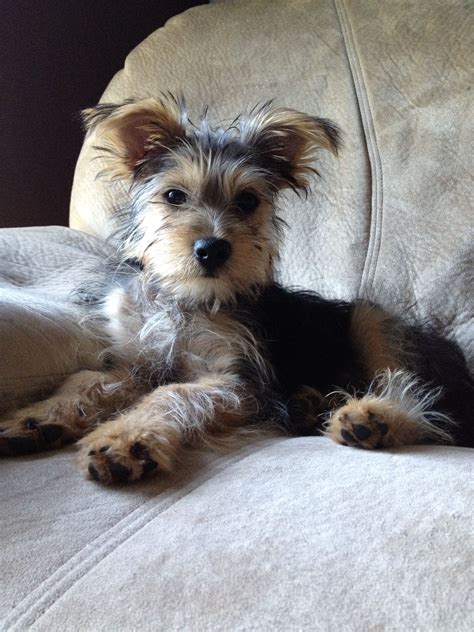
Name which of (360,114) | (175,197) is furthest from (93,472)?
(360,114)

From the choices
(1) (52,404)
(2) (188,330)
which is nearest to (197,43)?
(2) (188,330)

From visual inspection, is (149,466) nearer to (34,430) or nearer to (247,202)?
(34,430)

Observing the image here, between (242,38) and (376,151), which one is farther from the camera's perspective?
(242,38)

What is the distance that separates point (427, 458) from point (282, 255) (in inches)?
49.5

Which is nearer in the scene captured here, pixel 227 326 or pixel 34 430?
pixel 34 430

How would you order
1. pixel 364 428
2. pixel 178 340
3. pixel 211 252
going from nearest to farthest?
1. pixel 364 428
2. pixel 211 252
3. pixel 178 340

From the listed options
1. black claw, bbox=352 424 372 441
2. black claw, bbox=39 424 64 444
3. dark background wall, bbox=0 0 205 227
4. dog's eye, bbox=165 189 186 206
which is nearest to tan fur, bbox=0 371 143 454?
black claw, bbox=39 424 64 444

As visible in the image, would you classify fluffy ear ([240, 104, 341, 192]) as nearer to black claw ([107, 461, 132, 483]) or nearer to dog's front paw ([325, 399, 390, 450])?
dog's front paw ([325, 399, 390, 450])

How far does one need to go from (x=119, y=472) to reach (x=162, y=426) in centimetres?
29

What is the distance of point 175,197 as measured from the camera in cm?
207

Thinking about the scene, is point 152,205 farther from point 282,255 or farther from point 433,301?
point 433,301

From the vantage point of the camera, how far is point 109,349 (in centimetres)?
205

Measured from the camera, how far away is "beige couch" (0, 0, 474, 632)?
906 mm

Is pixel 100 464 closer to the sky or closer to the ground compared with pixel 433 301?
closer to the ground
